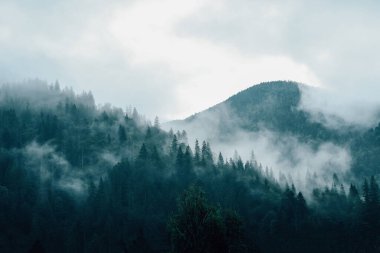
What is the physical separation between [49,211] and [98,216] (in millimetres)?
19544

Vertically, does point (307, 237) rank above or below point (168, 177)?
below

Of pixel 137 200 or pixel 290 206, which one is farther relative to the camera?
pixel 137 200

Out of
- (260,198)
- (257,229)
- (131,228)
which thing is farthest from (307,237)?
(131,228)

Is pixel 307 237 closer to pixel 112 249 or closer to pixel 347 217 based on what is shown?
pixel 347 217

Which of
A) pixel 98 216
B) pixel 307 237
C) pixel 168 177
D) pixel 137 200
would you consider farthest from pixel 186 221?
pixel 168 177

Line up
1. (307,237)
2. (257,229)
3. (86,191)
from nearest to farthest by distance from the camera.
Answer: (307,237), (257,229), (86,191)

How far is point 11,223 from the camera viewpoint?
154250mm

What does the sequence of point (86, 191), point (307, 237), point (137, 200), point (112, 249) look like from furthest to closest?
point (86, 191) → point (137, 200) → point (307, 237) → point (112, 249)

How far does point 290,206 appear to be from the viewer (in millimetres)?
168750

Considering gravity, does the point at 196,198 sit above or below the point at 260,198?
above

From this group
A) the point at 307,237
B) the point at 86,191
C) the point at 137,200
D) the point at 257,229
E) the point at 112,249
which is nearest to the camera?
the point at 112,249

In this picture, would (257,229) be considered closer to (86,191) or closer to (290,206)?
(290,206)

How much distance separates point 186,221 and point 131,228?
11240cm

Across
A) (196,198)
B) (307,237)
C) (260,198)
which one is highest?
(196,198)
